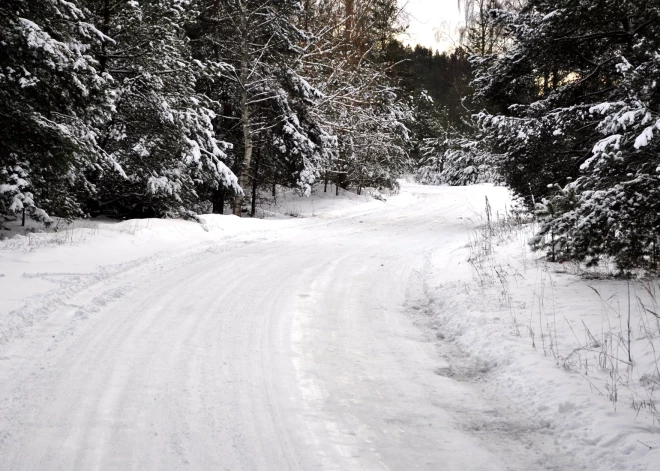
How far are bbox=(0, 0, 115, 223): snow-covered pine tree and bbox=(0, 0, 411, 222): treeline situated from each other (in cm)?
2

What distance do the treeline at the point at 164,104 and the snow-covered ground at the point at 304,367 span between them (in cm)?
221

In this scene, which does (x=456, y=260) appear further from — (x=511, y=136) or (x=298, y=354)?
(x=298, y=354)

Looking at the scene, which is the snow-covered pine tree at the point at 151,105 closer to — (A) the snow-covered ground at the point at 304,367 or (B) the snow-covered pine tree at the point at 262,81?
(B) the snow-covered pine tree at the point at 262,81

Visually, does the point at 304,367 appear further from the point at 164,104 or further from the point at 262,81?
the point at 262,81

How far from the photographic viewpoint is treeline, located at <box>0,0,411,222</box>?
880 centimetres

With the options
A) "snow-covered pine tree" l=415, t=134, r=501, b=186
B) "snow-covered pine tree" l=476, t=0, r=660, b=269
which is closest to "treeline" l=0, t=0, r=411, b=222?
"snow-covered pine tree" l=476, t=0, r=660, b=269

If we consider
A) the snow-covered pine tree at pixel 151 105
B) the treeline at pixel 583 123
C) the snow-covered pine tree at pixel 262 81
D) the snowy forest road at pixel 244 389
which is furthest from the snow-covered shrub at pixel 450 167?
the snowy forest road at pixel 244 389

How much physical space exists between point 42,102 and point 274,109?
31.2 feet

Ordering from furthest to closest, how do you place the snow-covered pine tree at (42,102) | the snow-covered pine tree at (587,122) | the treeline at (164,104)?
the treeline at (164,104) → the snow-covered pine tree at (42,102) → the snow-covered pine tree at (587,122)

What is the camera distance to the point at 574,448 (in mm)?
3162

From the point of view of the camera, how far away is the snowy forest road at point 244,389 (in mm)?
3070

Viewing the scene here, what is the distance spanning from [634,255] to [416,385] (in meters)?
3.59

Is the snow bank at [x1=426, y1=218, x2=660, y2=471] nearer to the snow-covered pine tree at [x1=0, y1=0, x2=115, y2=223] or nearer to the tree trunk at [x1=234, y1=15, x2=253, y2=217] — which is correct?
the snow-covered pine tree at [x1=0, y1=0, x2=115, y2=223]

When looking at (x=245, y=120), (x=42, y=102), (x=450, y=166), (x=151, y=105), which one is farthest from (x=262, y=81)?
(x=450, y=166)
